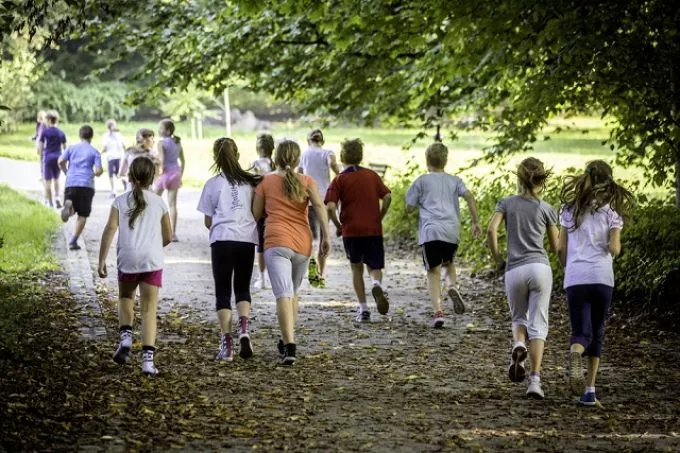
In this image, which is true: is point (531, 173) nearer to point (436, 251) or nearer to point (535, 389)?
point (535, 389)

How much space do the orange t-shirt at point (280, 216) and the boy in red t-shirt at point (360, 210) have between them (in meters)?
1.98

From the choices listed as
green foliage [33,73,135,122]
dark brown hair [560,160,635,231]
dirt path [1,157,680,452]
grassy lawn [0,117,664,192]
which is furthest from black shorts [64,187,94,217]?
green foliage [33,73,135,122]

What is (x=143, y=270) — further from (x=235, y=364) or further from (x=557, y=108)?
(x=557, y=108)

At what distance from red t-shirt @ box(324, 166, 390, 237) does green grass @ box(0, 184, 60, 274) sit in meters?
3.31

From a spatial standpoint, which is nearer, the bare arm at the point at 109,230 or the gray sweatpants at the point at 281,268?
the bare arm at the point at 109,230

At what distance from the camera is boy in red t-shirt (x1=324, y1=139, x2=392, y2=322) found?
11500mm

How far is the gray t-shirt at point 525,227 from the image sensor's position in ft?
27.2

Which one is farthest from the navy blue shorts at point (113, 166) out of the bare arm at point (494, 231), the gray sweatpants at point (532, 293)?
the gray sweatpants at point (532, 293)


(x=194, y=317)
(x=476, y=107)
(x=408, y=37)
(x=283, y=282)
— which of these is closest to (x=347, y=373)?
(x=283, y=282)

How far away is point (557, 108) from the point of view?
15.8 meters

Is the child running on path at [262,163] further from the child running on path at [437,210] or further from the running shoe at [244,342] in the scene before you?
the running shoe at [244,342]

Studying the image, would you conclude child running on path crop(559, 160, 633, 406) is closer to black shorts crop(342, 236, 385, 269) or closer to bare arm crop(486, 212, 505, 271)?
bare arm crop(486, 212, 505, 271)

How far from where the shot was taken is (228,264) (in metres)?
9.35

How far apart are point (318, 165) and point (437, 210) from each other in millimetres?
3643
